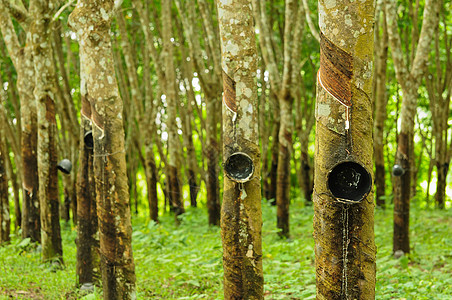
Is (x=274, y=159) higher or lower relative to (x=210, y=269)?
higher

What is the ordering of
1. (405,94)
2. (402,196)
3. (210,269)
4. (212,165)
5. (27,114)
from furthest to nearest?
(212,165), (27,114), (402,196), (405,94), (210,269)

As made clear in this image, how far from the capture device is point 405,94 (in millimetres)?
7520

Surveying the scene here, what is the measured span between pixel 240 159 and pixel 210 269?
3424 millimetres

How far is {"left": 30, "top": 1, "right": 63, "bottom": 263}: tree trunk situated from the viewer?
6.82m

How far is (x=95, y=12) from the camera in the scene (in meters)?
4.68

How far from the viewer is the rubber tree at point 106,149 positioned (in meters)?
4.63

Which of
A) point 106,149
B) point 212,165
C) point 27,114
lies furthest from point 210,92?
point 106,149

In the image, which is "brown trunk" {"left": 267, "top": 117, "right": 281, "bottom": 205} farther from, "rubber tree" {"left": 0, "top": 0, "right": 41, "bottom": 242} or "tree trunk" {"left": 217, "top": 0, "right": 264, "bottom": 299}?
"tree trunk" {"left": 217, "top": 0, "right": 264, "bottom": 299}

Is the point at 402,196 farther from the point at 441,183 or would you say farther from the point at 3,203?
the point at 3,203

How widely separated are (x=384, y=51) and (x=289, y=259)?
5.29 meters

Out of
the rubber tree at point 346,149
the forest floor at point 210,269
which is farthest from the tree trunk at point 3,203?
the rubber tree at point 346,149

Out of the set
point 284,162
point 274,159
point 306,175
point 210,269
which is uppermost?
point 284,162

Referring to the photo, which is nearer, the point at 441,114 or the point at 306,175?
the point at 441,114

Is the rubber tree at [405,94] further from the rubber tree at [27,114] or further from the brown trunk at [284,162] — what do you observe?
the rubber tree at [27,114]
